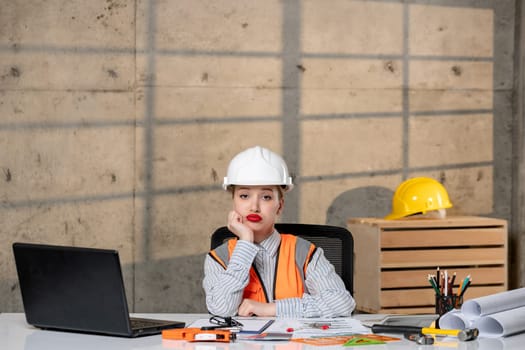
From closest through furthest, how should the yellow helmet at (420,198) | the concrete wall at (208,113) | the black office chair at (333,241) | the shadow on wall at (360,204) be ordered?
the black office chair at (333,241) → the yellow helmet at (420,198) → the concrete wall at (208,113) → the shadow on wall at (360,204)

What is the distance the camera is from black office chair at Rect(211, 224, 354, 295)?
121 inches

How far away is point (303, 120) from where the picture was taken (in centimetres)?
549

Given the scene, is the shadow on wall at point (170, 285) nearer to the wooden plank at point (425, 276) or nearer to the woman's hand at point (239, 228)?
the wooden plank at point (425, 276)

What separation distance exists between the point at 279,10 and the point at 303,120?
732mm

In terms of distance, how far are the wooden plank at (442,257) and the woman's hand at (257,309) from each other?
2.23 m

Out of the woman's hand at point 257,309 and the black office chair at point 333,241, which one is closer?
the woman's hand at point 257,309

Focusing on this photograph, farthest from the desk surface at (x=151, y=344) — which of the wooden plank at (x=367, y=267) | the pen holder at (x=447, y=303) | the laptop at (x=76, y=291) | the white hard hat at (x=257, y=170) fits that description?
the wooden plank at (x=367, y=267)

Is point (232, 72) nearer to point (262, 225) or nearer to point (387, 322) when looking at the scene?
point (262, 225)

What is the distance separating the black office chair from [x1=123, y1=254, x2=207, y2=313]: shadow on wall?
2.26 meters

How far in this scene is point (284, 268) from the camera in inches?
117

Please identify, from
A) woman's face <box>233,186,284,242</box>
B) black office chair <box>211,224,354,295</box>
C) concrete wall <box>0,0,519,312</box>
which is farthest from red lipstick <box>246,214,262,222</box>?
concrete wall <box>0,0,519,312</box>

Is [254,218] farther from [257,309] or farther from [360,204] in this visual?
[360,204]

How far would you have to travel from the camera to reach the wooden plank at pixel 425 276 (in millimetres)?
4914

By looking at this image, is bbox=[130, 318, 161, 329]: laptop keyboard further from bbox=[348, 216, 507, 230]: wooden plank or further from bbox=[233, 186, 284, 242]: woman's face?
bbox=[348, 216, 507, 230]: wooden plank
